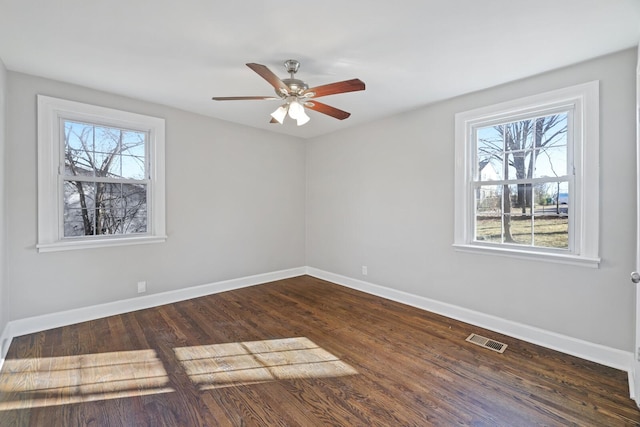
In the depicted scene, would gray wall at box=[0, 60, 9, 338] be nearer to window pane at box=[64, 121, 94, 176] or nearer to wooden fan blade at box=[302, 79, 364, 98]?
window pane at box=[64, 121, 94, 176]

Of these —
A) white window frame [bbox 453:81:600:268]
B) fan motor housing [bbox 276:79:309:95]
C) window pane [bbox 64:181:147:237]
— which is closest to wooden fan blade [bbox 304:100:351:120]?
fan motor housing [bbox 276:79:309:95]

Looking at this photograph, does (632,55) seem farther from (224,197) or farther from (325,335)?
(224,197)

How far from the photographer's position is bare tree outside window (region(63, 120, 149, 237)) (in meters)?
3.12

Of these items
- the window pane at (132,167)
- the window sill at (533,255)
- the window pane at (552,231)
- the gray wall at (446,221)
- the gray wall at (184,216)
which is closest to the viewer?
the gray wall at (446,221)

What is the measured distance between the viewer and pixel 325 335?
2895mm

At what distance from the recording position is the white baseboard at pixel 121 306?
2838 millimetres

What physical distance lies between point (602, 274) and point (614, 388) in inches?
33.2

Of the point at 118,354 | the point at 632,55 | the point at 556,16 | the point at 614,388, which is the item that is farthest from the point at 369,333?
the point at 632,55

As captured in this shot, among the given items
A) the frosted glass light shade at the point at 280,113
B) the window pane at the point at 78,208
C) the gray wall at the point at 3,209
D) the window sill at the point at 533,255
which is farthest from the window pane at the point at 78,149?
the window sill at the point at 533,255

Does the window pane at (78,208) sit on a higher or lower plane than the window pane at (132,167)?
lower

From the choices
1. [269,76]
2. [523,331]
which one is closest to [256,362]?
[269,76]

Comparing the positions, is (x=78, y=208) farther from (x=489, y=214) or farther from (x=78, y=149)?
(x=489, y=214)

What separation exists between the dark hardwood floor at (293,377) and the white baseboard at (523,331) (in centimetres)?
9

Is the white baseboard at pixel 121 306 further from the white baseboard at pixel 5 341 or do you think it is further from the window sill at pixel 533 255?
the window sill at pixel 533 255
